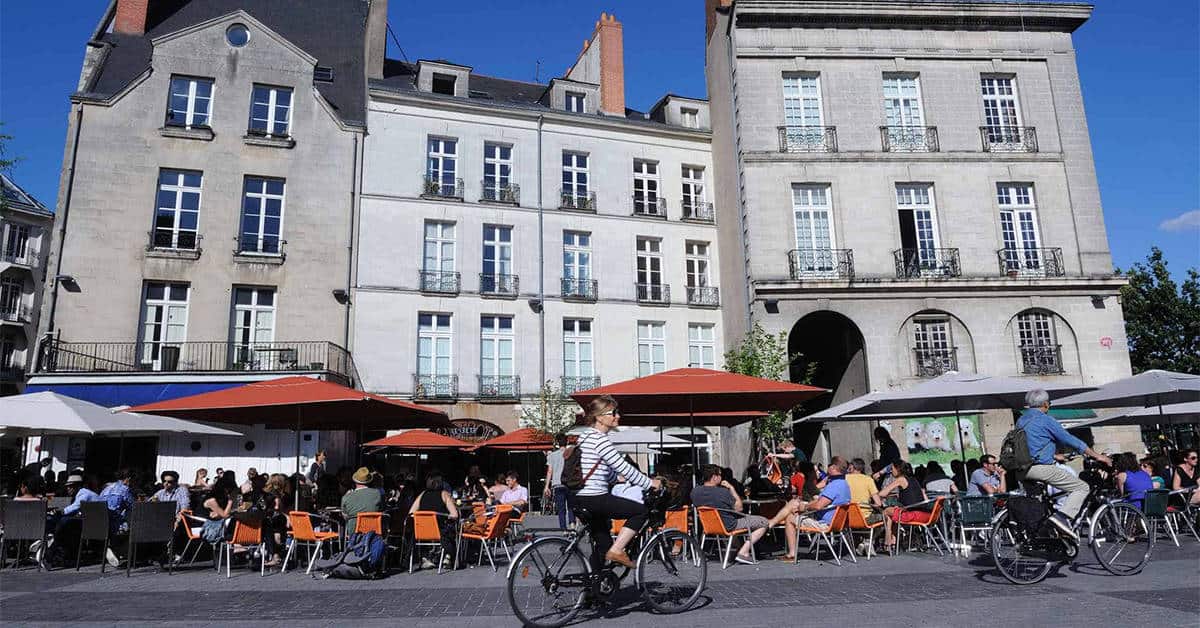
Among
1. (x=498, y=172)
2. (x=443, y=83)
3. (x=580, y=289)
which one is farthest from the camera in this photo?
(x=443, y=83)

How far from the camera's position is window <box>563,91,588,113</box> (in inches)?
1075

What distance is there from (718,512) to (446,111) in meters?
18.9

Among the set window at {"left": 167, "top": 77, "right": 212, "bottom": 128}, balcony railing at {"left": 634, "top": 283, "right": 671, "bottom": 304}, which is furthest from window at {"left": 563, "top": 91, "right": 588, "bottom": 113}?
window at {"left": 167, "top": 77, "right": 212, "bottom": 128}

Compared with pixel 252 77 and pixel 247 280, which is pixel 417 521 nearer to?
pixel 247 280

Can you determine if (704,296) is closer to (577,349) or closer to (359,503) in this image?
(577,349)

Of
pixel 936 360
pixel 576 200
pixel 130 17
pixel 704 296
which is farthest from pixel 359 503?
pixel 130 17

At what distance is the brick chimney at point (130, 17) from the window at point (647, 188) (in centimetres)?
1656

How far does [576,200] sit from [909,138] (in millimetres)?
10396

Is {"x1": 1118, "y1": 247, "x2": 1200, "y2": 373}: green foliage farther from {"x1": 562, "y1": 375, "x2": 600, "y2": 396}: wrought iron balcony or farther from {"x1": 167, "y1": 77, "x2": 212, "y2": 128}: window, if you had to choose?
{"x1": 167, "y1": 77, "x2": 212, "y2": 128}: window

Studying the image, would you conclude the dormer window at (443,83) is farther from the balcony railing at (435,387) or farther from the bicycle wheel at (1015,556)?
the bicycle wheel at (1015,556)

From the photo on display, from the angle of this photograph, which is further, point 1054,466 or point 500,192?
point 500,192

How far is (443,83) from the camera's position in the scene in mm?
26562

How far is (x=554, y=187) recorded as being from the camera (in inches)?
990

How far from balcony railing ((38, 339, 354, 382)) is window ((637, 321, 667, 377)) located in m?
8.74
